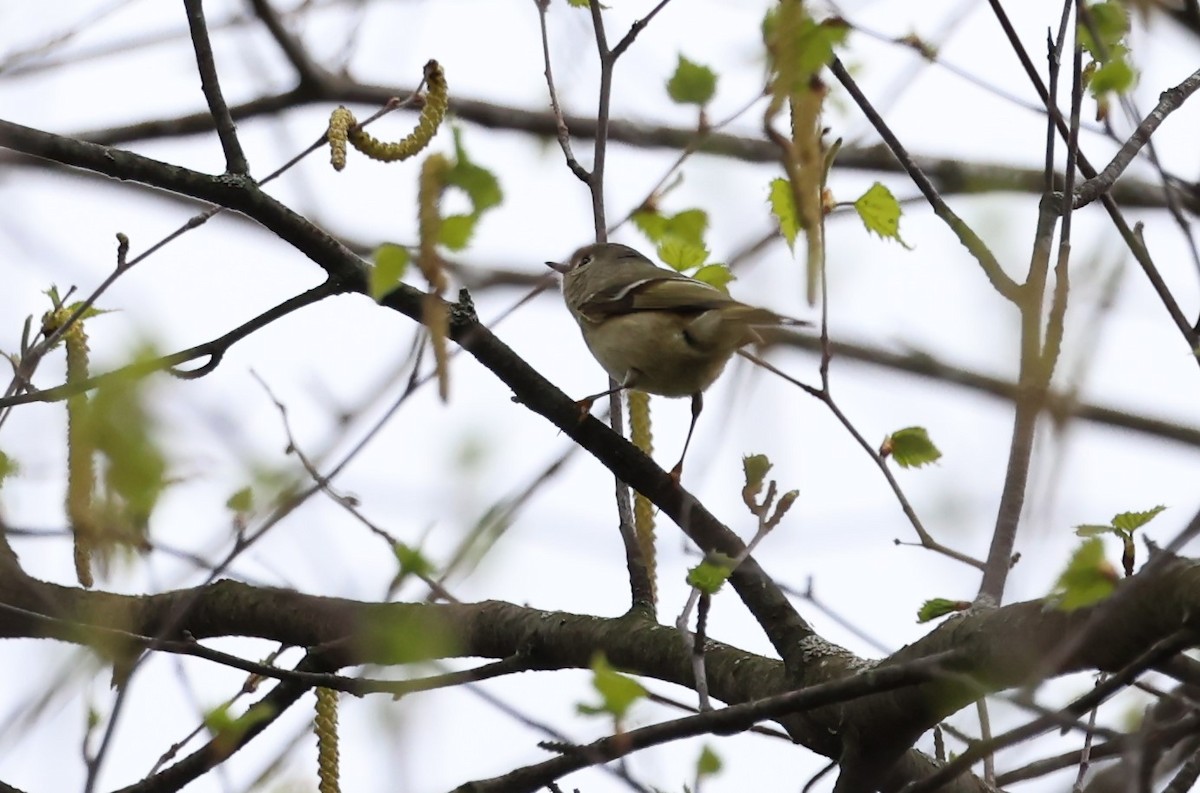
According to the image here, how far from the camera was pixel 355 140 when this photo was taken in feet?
7.62

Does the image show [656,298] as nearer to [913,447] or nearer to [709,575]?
[913,447]

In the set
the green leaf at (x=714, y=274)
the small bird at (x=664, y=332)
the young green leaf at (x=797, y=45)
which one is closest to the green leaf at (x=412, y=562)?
the young green leaf at (x=797, y=45)

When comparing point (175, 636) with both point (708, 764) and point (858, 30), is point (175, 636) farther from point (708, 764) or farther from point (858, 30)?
point (858, 30)

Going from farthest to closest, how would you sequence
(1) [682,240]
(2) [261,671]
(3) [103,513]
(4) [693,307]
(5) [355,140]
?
1. (4) [693,307]
2. (1) [682,240]
3. (5) [355,140]
4. (2) [261,671]
5. (3) [103,513]

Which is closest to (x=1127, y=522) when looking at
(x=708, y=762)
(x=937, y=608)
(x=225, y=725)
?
(x=937, y=608)

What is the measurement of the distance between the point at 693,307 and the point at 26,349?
1.85m

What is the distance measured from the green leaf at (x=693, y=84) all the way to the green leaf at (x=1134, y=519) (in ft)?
3.23

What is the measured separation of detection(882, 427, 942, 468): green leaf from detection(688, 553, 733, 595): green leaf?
0.76 metres

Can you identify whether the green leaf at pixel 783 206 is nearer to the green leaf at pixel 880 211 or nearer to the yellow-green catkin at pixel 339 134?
the green leaf at pixel 880 211

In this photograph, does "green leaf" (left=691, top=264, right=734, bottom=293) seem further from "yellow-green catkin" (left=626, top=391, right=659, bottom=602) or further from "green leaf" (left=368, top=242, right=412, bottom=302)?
"green leaf" (left=368, top=242, right=412, bottom=302)

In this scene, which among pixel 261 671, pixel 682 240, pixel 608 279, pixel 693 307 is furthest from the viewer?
pixel 608 279

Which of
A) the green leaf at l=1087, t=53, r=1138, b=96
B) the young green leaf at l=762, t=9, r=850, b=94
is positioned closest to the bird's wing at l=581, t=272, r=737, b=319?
the green leaf at l=1087, t=53, r=1138, b=96

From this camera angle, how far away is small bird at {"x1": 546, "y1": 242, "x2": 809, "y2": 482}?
143 inches

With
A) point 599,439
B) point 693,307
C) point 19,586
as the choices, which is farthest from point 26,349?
point 693,307
